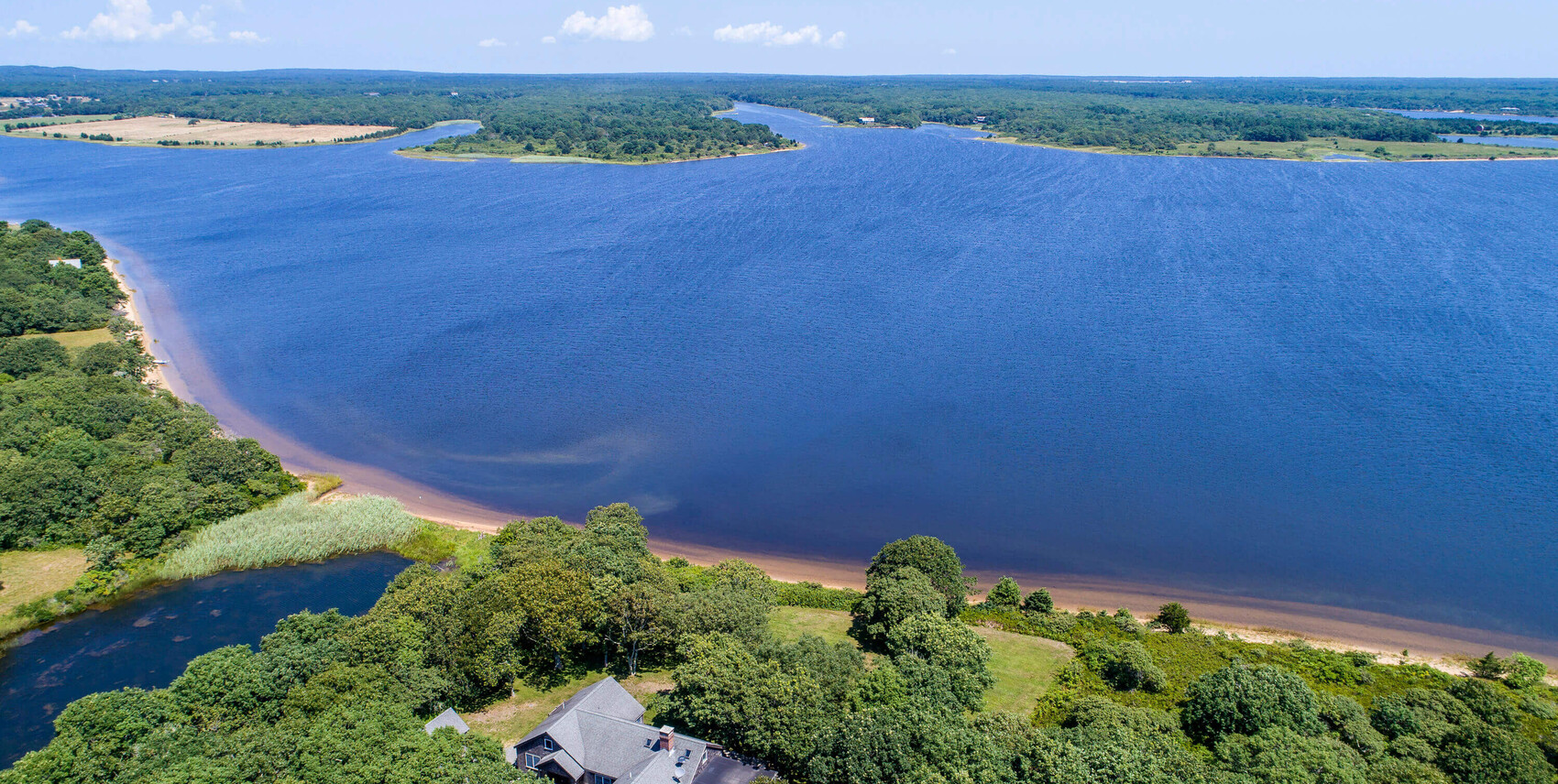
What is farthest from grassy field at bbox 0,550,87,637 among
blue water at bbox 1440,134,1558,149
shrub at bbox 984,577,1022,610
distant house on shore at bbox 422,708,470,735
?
blue water at bbox 1440,134,1558,149

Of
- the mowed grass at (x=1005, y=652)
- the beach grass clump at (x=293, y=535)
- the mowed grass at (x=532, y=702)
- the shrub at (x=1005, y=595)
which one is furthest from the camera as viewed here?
the beach grass clump at (x=293, y=535)

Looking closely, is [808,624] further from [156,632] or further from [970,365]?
[970,365]

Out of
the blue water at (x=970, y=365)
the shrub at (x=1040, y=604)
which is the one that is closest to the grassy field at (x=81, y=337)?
the blue water at (x=970, y=365)

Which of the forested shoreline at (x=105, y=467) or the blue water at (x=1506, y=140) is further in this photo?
the blue water at (x=1506, y=140)

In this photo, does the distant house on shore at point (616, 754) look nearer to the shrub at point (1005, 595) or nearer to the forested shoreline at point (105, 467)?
the shrub at point (1005, 595)

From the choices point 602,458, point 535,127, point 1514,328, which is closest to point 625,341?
point 602,458

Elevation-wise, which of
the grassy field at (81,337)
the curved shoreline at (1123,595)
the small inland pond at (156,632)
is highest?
the grassy field at (81,337)

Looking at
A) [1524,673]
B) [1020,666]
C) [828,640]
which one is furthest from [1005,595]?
[1524,673]

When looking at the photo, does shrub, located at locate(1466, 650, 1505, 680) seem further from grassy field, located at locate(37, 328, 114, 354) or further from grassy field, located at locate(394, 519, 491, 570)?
grassy field, located at locate(37, 328, 114, 354)
